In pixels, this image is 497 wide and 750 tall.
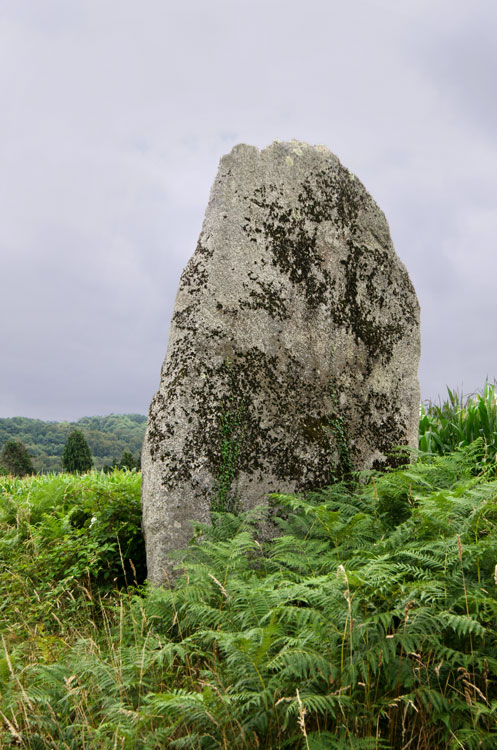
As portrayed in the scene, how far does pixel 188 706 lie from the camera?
2.80 m

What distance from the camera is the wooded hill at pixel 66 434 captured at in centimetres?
6112

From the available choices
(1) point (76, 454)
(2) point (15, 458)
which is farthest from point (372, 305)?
(2) point (15, 458)

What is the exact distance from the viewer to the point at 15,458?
3294 centimetres

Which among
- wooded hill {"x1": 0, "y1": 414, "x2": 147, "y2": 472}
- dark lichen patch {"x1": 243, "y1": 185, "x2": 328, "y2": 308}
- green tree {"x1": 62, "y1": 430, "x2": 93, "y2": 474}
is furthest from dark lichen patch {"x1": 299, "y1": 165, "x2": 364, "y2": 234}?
wooded hill {"x1": 0, "y1": 414, "x2": 147, "y2": 472}

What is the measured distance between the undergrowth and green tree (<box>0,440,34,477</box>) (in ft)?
98.2

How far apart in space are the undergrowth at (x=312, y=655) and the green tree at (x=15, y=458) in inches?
1178

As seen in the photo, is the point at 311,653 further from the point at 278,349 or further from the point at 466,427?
the point at 466,427

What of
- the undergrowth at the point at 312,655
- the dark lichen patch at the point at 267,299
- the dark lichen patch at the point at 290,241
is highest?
the dark lichen patch at the point at 290,241

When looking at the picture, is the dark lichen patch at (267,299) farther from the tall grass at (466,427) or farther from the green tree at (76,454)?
the green tree at (76,454)

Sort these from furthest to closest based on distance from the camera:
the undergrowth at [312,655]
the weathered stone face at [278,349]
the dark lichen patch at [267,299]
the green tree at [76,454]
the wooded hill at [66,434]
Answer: the wooded hill at [66,434] → the green tree at [76,454] → the dark lichen patch at [267,299] → the weathered stone face at [278,349] → the undergrowth at [312,655]

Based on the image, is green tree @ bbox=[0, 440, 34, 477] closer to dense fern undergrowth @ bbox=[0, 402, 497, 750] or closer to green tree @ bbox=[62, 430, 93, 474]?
green tree @ bbox=[62, 430, 93, 474]

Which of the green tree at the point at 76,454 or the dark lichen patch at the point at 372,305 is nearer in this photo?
the dark lichen patch at the point at 372,305

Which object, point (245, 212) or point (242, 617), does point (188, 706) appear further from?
point (245, 212)

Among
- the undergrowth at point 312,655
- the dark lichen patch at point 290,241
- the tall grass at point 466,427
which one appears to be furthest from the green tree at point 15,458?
the dark lichen patch at point 290,241
